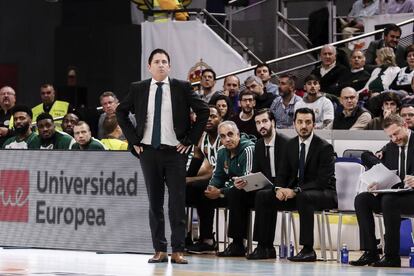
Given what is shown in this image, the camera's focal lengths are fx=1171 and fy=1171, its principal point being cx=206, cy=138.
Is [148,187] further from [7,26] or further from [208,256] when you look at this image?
[7,26]

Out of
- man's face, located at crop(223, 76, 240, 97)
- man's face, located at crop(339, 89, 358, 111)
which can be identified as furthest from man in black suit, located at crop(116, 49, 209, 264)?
man's face, located at crop(223, 76, 240, 97)

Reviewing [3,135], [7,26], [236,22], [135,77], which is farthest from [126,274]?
[7,26]

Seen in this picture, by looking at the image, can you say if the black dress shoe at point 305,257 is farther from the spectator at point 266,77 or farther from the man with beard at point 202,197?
the spectator at point 266,77

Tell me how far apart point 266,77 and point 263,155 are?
412 cm

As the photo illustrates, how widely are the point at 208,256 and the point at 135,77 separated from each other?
1017cm

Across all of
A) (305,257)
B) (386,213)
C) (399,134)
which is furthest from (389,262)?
(399,134)

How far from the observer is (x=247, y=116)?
14.4m

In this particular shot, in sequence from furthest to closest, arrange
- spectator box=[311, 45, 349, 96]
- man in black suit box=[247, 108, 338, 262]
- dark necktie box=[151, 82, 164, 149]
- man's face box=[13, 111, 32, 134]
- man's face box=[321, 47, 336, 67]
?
man's face box=[321, 47, 336, 67], spectator box=[311, 45, 349, 96], man's face box=[13, 111, 32, 134], man in black suit box=[247, 108, 338, 262], dark necktie box=[151, 82, 164, 149]

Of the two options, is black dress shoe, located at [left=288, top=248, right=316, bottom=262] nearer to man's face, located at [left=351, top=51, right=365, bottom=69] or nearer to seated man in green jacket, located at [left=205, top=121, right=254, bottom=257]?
seated man in green jacket, located at [left=205, top=121, right=254, bottom=257]

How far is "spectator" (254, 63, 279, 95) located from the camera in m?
16.4

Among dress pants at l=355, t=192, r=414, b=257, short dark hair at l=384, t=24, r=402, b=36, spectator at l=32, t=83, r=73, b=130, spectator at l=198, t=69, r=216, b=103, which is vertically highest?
short dark hair at l=384, t=24, r=402, b=36

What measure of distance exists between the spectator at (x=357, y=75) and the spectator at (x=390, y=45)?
0.28 m

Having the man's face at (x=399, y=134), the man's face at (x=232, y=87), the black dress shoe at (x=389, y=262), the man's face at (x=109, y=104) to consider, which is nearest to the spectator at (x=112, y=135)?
the man's face at (x=109, y=104)

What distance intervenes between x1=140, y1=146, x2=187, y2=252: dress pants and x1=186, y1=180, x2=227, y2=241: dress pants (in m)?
1.82
